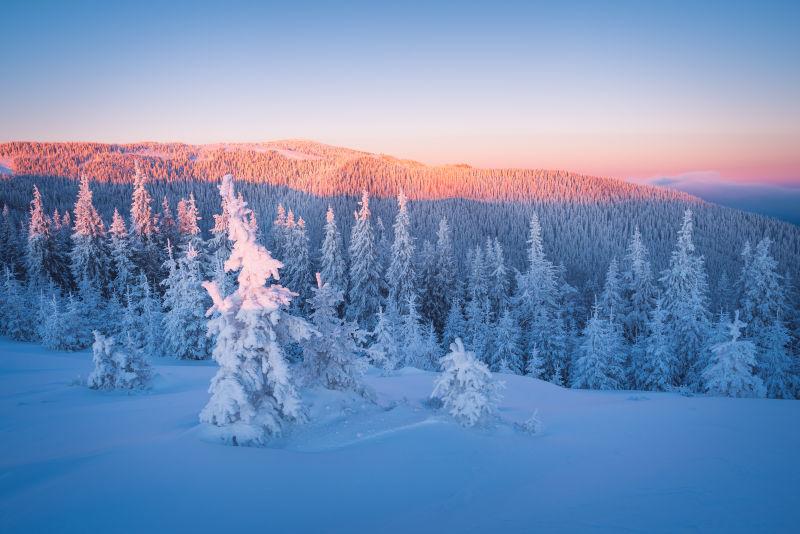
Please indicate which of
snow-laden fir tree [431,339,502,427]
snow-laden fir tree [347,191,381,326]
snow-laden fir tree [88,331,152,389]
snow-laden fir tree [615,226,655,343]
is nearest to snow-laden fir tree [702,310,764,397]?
snow-laden fir tree [431,339,502,427]

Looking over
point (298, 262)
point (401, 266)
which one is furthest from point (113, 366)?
point (401, 266)

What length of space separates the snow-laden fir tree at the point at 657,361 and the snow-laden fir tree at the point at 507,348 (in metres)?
8.23

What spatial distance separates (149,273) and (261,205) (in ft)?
225

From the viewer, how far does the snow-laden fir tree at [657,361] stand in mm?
28469

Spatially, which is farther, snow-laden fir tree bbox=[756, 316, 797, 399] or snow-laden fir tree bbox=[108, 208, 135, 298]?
snow-laden fir tree bbox=[108, 208, 135, 298]

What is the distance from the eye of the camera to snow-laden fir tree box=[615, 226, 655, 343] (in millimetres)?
36000

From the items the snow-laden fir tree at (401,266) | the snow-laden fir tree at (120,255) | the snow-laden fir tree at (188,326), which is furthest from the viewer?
the snow-laden fir tree at (401,266)

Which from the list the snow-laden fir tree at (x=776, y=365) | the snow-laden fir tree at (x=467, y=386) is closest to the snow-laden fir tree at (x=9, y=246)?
the snow-laden fir tree at (x=467, y=386)

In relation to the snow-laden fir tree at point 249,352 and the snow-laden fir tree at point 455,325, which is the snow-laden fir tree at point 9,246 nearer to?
the snow-laden fir tree at point 455,325

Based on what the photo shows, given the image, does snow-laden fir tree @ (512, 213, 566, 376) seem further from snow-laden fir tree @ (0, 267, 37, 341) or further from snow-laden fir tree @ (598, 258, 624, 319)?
snow-laden fir tree @ (0, 267, 37, 341)

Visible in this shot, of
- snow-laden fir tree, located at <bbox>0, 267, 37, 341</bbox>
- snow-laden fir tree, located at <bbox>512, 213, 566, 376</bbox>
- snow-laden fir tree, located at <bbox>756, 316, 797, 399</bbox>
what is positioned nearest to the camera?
snow-laden fir tree, located at <bbox>0, 267, 37, 341</bbox>

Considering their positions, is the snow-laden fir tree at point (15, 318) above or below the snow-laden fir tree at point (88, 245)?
below

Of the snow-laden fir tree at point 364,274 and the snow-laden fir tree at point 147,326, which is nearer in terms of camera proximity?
the snow-laden fir tree at point 147,326

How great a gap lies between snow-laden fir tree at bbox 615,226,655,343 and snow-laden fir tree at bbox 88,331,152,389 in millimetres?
35771
